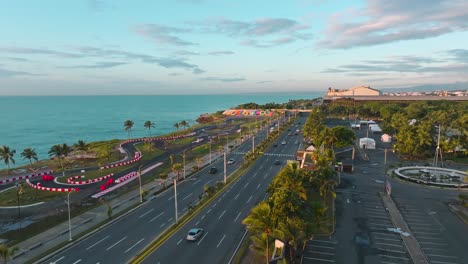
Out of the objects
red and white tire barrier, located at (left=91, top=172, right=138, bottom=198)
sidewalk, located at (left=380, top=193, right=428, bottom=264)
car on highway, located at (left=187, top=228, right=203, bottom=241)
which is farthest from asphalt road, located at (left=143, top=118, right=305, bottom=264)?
red and white tire barrier, located at (left=91, top=172, right=138, bottom=198)

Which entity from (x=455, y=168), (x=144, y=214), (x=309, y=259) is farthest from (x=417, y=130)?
(x=144, y=214)

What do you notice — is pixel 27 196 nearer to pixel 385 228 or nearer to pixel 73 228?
pixel 73 228

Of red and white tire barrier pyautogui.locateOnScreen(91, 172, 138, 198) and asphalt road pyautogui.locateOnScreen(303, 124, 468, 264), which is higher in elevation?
red and white tire barrier pyautogui.locateOnScreen(91, 172, 138, 198)

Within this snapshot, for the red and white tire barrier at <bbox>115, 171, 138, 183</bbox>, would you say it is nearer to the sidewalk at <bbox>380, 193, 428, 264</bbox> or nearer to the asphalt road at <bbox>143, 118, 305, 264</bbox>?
the asphalt road at <bbox>143, 118, 305, 264</bbox>

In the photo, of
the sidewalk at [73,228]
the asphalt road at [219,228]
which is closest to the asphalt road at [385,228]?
the asphalt road at [219,228]

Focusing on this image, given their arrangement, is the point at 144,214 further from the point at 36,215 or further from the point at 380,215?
the point at 380,215

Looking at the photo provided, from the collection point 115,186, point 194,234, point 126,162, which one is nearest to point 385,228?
point 194,234
